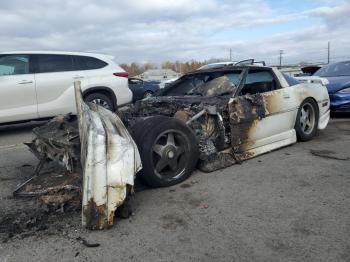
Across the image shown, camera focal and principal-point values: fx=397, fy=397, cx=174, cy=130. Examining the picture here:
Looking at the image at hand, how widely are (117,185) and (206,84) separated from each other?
9.84 feet

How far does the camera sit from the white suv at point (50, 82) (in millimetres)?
7820

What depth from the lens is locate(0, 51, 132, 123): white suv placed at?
782cm

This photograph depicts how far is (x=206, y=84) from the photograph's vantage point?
19.5 feet

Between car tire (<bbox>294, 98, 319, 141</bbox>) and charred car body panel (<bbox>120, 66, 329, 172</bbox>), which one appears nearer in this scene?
charred car body panel (<bbox>120, 66, 329, 172</bbox>)

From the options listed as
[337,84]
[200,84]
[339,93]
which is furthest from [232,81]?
[337,84]

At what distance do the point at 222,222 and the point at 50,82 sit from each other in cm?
585

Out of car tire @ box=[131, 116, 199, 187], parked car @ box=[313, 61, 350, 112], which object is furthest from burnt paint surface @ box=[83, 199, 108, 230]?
parked car @ box=[313, 61, 350, 112]

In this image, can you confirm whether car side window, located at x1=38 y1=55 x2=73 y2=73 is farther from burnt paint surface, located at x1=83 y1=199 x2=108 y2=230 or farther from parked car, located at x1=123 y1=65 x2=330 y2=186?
burnt paint surface, located at x1=83 y1=199 x2=108 y2=230

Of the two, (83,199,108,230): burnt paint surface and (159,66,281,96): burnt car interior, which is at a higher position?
(159,66,281,96): burnt car interior

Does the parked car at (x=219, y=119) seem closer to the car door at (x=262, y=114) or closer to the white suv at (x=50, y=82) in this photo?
the car door at (x=262, y=114)

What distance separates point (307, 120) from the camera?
6520 mm

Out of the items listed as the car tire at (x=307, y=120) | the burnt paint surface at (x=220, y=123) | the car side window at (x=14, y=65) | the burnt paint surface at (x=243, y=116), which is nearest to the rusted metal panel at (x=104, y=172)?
the burnt paint surface at (x=220, y=123)

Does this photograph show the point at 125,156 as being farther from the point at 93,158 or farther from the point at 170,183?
the point at 170,183

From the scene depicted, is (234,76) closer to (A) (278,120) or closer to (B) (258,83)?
(B) (258,83)
